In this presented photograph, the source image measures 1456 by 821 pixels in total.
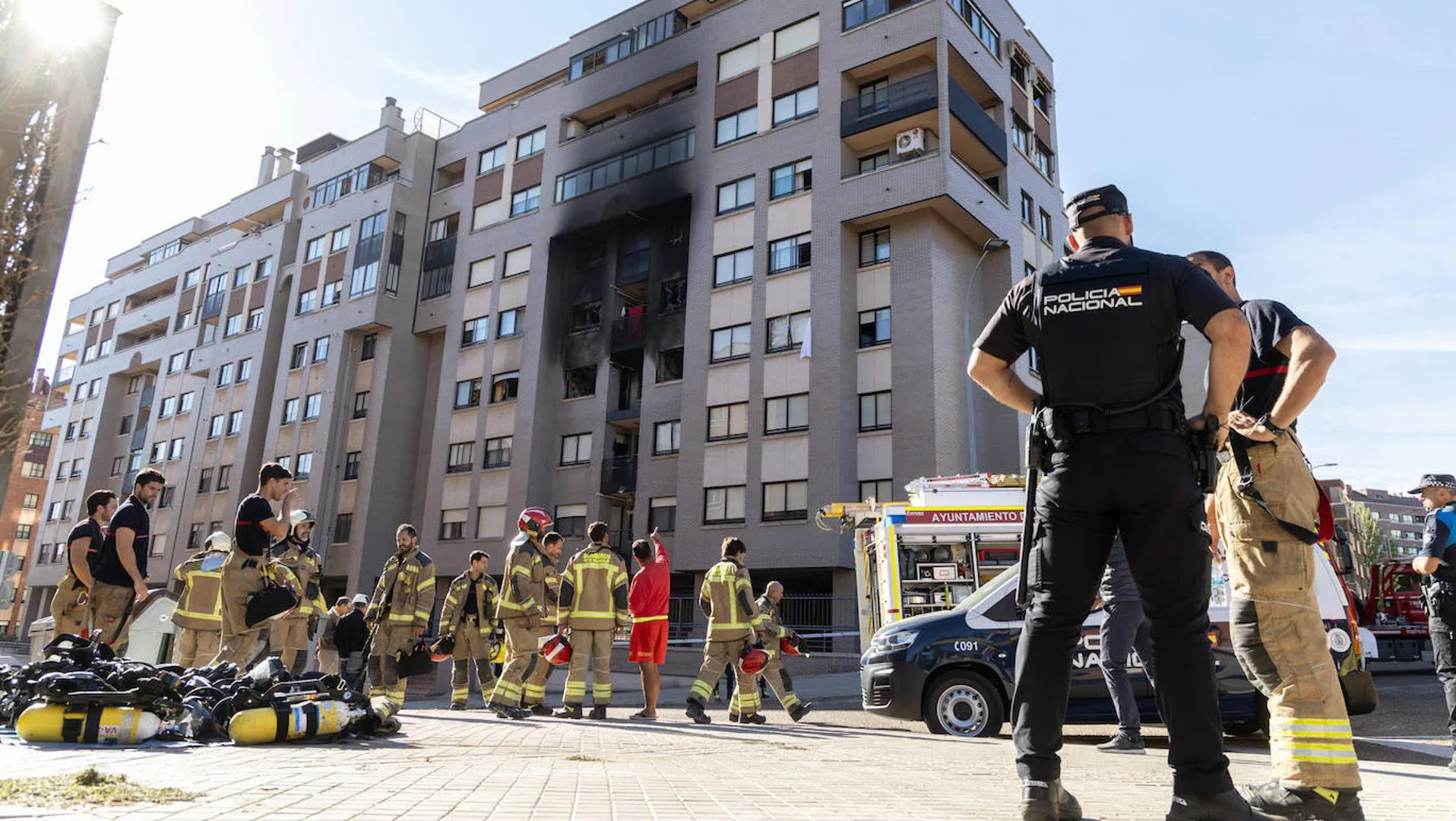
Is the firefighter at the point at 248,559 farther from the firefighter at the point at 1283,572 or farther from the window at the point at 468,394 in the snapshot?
the window at the point at 468,394

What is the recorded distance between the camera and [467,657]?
38.3ft

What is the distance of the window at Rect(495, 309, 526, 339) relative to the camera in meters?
38.1

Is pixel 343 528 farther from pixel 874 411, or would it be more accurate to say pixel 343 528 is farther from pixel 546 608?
pixel 546 608

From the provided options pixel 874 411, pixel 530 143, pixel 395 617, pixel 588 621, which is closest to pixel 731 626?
pixel 588 621

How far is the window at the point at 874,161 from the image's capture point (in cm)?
3092

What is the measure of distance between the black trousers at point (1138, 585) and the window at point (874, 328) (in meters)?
26.1

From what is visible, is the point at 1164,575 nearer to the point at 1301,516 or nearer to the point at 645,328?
the point at 1301,516

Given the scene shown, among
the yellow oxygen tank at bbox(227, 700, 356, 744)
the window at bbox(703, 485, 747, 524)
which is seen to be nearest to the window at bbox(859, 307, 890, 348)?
the window at bbox(703, 485, 747, 524)

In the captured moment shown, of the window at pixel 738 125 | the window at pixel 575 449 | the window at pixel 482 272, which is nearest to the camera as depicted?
the window at pixel 738 125

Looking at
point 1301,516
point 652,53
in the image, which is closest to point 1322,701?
point 1301,516

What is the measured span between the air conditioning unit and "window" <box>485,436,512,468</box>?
59.7 feet

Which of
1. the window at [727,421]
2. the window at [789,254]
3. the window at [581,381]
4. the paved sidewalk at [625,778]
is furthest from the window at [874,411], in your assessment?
the paved sidewalk at [625,778]

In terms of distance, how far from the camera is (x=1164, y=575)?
3150 millimetres

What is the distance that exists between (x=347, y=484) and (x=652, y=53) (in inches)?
880
